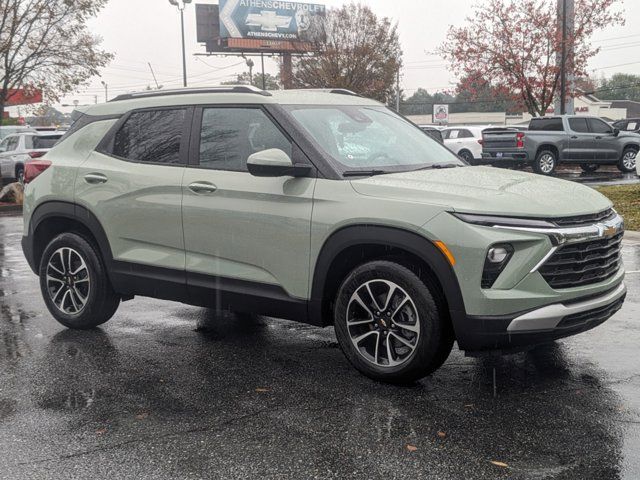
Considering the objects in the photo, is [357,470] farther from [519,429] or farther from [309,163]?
[309,163]

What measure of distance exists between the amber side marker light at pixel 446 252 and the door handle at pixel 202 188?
177 cm

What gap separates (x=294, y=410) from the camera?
4508mm

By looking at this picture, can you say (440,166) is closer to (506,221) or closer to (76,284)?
(506,221)

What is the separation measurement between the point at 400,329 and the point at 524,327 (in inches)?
30.0

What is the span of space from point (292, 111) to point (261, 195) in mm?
671

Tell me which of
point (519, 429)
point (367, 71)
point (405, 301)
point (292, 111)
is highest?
point (367, 71)

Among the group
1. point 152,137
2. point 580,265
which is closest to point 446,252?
point 580,265

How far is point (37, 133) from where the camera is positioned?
2436 cm

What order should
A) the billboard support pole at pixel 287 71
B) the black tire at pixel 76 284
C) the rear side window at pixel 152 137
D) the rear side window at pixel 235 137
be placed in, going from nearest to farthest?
the rear side window at pixel 235 137, the rear side window at pixel 152 137, the black tire at pixel 76 284, the billboard support pole at pixel 287 71

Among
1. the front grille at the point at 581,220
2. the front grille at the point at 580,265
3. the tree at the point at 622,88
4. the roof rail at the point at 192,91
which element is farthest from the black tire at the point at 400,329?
the tree at the point at 622,88

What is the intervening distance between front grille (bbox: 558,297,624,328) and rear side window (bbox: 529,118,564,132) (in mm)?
21276

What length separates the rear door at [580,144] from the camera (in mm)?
24812

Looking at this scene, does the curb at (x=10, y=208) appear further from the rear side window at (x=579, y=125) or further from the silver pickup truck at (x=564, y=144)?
the rear side window at (x=579, y=125)

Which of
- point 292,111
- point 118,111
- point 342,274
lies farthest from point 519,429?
point 118,111
